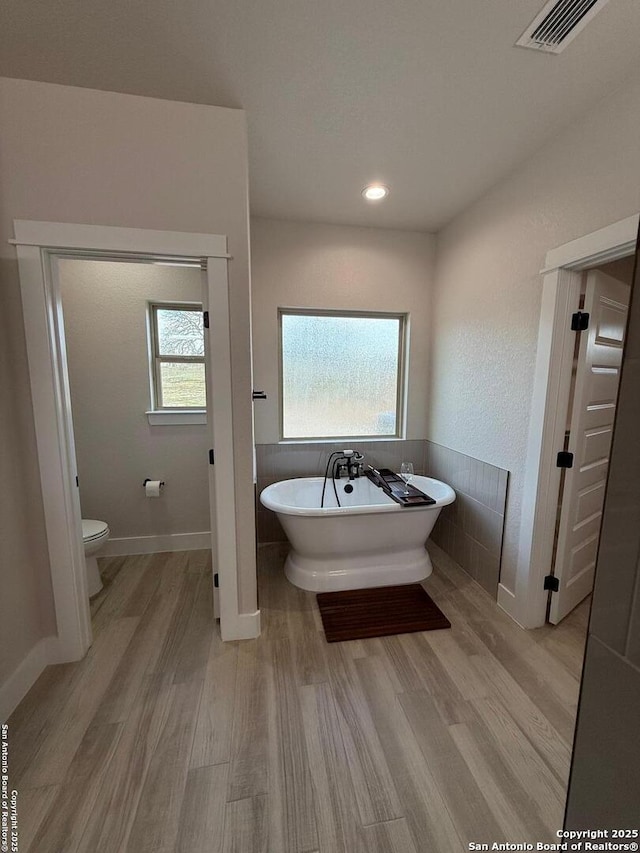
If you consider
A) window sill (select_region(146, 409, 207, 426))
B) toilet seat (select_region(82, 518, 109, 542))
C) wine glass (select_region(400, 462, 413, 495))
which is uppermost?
window sill (select_region(146, 409, 207, 426))

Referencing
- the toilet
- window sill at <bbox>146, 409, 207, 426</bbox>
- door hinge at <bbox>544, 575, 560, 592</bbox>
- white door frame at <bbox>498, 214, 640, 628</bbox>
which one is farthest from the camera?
window sill at <bbox>146, 409, 207, 426</bbox>

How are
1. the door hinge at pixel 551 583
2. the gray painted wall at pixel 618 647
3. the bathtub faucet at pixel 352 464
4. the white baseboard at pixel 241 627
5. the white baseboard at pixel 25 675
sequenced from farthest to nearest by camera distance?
the bathtub faucet at pixel 352 464 → the door hinge at pixel 551 583 → the white baseboard at pixel 241 627 → the white baseboard at pixel 25 675 → the gray painted wall at pixel 618 647

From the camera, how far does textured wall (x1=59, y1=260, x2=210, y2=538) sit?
8.32 feet

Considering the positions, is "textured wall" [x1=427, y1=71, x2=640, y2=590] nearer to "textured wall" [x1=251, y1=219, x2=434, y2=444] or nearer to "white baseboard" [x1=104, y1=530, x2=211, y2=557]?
"textured wall" [x1=251, y1=219, x2=434, y2=444]

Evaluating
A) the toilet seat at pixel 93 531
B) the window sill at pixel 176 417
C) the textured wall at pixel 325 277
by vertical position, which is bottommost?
the toilet seat at pixel 93 531

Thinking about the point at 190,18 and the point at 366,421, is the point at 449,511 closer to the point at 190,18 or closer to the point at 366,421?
the point at 366,421

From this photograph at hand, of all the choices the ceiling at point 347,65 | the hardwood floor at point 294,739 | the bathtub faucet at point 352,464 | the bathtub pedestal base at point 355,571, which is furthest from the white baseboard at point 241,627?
the ceiling at point 347,65

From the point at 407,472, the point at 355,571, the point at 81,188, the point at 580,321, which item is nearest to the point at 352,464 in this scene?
the point at 407,472

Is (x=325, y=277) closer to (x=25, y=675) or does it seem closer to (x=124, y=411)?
(x=124, y=411)

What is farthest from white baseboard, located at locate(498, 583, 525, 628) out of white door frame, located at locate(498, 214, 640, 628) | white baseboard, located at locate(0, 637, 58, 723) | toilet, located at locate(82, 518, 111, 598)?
toilet, located at locate(82, 518, 111, 598)

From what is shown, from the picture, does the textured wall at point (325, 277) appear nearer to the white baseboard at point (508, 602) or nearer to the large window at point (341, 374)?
the large window at point (341, 374)

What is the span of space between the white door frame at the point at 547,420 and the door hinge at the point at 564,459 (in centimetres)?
3

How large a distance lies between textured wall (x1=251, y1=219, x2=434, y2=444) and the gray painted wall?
264cm

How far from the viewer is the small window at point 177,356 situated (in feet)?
8.98
